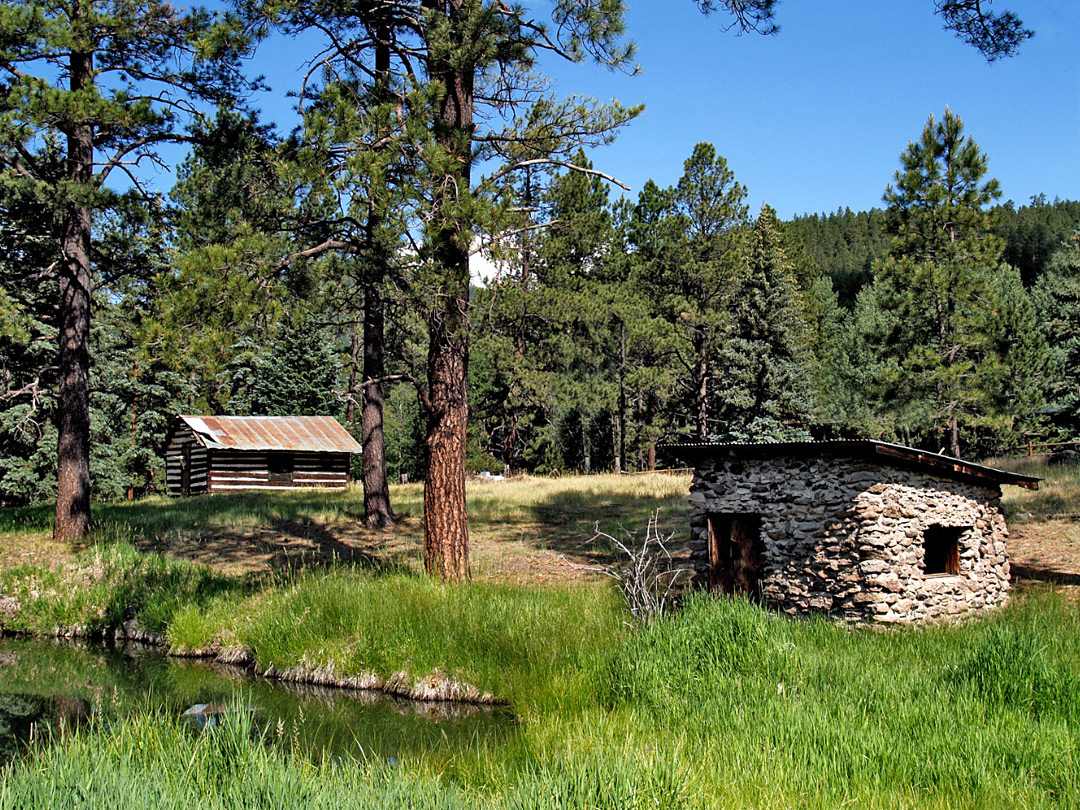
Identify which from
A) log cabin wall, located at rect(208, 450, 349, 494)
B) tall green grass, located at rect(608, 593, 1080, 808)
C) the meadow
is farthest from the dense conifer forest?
tall green grass, located at rect(608, 593, 1080, 808)

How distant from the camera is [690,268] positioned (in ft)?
116

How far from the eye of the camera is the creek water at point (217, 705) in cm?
743

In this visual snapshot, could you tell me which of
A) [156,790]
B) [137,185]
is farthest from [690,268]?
[156,790]

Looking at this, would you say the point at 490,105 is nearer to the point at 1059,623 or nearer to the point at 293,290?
the point at 293,290

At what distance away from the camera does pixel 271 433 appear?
31328 mm

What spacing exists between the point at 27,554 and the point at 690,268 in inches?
1095

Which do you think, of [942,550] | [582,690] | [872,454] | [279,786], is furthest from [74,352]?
[942,550]

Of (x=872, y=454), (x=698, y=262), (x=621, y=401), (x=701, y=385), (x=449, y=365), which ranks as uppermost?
(x=698, y=262)

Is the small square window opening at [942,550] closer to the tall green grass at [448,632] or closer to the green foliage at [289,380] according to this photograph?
the tall green grass at [448,632]

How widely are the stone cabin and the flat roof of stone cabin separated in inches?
0.8

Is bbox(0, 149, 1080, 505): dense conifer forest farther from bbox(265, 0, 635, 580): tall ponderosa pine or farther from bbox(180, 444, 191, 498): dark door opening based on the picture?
bbox(265, 0, 635, 580): tall ponderosa pine

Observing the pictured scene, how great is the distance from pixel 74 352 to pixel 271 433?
16.0m

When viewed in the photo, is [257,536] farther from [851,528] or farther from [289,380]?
[289,380]

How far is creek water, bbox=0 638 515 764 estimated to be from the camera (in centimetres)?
743
